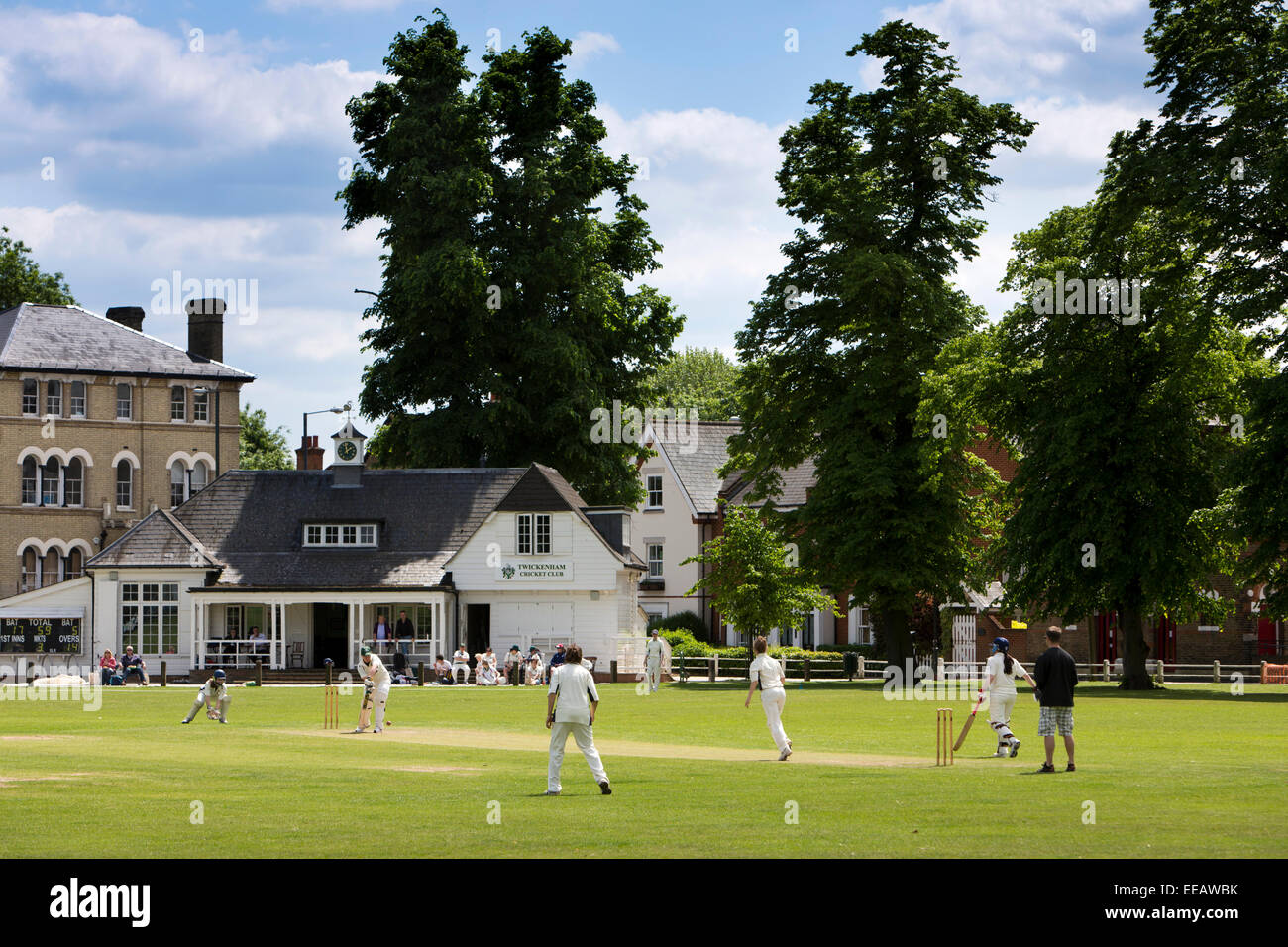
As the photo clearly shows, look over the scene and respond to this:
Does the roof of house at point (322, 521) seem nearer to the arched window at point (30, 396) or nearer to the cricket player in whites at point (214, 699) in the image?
the arched window at point (30, 396)

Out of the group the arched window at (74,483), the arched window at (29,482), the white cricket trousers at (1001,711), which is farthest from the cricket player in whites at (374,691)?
the arched window at (74,483)

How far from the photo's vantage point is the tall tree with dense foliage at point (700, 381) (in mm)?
103000

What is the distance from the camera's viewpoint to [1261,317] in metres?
41.0

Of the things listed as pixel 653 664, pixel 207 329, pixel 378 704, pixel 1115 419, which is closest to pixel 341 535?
pixel 653 664

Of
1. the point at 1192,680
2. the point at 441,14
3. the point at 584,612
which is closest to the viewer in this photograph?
the point at 1192,680

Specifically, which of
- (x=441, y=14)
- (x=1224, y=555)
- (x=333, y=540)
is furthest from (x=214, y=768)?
(x=441, y=14)

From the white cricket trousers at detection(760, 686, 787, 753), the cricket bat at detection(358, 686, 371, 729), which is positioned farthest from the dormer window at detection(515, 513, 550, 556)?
the white cricket trousers at detection(760, 686, 787, 753)

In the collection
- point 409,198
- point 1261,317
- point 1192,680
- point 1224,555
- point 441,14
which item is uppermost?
point 441,14

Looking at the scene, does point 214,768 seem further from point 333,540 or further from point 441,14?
point 441,14

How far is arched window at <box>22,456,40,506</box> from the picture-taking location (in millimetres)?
73188

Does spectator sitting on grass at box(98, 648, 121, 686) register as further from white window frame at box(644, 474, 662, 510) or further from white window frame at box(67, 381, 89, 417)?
white window frame at box(644, 474, 662, 510)

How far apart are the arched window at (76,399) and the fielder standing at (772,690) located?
56114 millimetres

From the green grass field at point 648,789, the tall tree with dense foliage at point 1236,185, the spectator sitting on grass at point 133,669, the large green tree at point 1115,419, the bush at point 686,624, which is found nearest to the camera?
the green grass field at point 648,789
